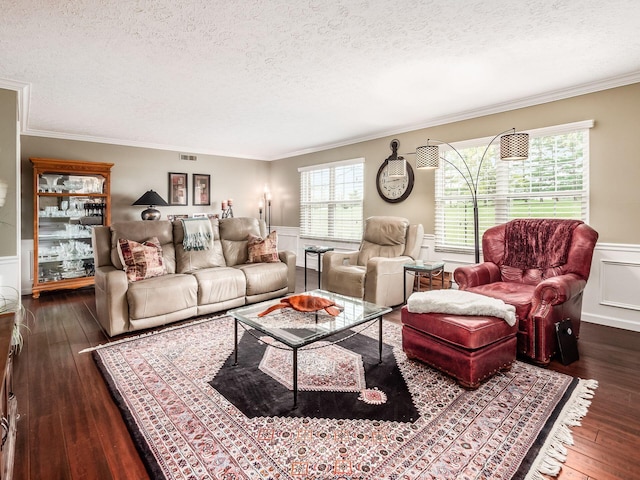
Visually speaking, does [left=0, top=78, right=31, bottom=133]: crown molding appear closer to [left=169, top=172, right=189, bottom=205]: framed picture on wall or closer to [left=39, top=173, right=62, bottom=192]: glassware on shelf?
[left=39, top=173, right=62, bottom=192]: glassware on shelf

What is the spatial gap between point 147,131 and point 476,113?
467 centimetres

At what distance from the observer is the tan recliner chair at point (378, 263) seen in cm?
395

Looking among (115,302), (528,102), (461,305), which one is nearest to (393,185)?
(528,102)

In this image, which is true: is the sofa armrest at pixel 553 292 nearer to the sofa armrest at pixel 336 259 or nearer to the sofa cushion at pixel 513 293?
the sofa cushion at pixel 513 293

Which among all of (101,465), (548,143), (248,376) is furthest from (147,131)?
(548,143)

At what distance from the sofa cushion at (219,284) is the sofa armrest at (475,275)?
7.53 ft

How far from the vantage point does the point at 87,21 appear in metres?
2.29

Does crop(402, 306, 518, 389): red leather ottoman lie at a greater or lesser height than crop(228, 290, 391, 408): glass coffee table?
lesser

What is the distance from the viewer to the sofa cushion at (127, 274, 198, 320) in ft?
10.3

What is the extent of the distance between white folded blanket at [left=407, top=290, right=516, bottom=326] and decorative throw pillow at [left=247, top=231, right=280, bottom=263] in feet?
7.40

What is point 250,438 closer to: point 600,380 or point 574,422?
point 574,422

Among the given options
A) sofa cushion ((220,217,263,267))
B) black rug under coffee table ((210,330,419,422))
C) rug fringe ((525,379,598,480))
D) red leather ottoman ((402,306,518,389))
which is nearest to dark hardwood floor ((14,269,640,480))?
rug fringe ((525,379,598,480))

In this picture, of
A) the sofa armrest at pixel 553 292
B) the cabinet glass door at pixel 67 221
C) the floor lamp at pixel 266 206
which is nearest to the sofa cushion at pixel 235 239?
the cabinet glass door at pixel 67 221

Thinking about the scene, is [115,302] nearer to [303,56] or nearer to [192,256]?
[192,256]
